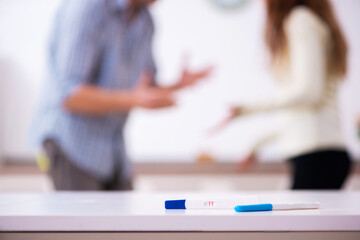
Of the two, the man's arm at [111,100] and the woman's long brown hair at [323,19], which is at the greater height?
the woman's long brown hair at [323,19]

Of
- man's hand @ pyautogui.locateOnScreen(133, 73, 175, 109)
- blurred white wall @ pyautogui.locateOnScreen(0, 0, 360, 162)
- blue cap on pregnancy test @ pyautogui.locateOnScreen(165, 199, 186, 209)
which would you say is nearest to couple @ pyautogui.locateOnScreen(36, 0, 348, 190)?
man's hand @ pyautogui.locateOnScreen(133, 73, 175, 109)

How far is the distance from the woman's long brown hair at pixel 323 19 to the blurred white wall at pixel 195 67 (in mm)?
1601

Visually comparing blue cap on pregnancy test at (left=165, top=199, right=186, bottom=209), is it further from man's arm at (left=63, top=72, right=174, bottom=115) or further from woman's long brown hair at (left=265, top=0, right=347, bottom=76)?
woman's long brown hair at (left=265, top=0, right=347, bottom=76)

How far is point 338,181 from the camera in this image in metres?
1.37

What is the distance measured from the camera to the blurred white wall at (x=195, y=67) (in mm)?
3113

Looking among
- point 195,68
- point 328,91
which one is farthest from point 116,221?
point 195,68

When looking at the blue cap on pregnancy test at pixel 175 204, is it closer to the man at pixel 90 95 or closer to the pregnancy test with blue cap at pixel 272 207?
the pregnancy test with blue cap at pixel 272 207

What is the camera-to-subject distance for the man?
125 cm

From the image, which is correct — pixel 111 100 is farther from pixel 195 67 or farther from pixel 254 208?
pixel 195 67

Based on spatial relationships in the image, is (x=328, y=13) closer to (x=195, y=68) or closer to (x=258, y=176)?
(x=258, y=176)

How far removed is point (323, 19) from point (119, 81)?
0.66 m

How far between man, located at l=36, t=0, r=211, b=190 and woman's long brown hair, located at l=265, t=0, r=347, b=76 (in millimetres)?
378

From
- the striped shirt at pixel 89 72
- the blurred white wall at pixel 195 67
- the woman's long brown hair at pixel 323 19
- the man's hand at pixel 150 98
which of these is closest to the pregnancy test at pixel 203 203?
the man's hand at pixel 150 98

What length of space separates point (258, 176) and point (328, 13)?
1509 mm
